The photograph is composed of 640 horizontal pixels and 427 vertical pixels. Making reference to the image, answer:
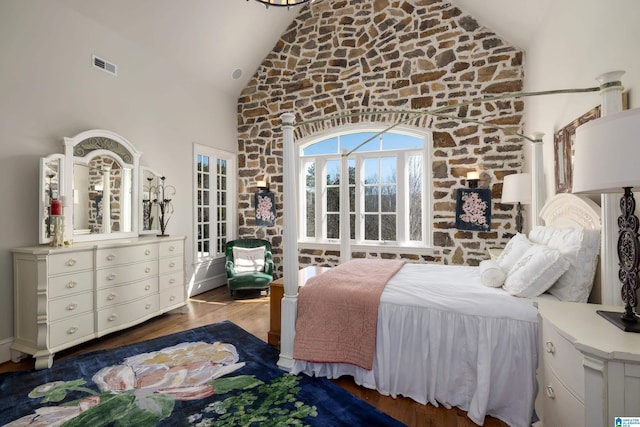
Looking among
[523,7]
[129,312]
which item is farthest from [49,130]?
[523,7]

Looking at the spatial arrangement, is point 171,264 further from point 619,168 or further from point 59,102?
point 619,168

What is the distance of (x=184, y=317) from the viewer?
4031 mm

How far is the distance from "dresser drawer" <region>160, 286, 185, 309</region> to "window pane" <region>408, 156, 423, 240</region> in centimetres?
338

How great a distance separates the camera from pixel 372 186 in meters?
5.16

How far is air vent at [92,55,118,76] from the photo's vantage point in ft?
11.9

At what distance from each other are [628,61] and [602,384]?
73.3 inches

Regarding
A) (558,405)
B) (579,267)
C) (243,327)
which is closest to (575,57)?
(579,267)

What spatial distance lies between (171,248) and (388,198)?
3228 millimetres

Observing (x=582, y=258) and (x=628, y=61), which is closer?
(x=628, y=61)

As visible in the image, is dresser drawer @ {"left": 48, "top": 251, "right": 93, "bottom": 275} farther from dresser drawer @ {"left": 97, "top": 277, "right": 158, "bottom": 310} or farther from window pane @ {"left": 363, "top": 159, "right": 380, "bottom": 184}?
window pane @ {"left": 363, "top": 159, "right": 380, "bottom": 184}

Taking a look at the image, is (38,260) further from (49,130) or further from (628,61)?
(628,61)

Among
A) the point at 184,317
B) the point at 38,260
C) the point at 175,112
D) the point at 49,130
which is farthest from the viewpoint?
the point at 175,112

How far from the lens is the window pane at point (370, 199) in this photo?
16.9 ft

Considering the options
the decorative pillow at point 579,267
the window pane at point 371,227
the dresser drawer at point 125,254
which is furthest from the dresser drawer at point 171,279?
the decorative pillow at point 579,267
